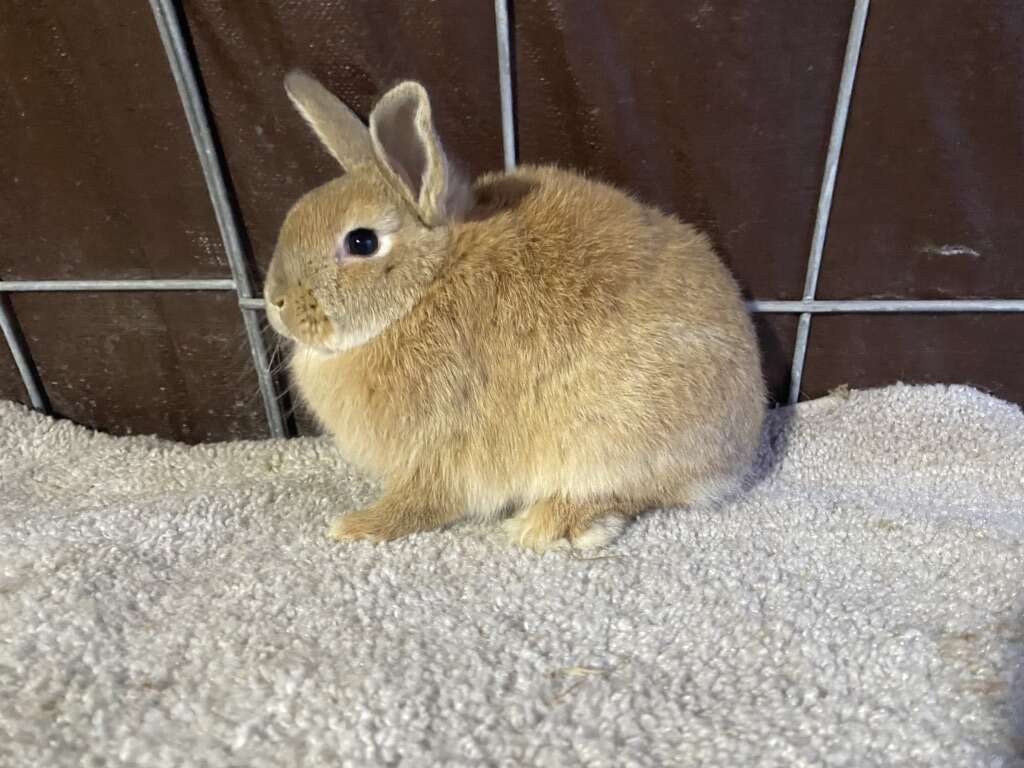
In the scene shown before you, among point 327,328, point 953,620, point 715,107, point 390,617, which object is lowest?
point 953,620

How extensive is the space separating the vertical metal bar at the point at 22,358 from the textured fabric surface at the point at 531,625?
200 millimetres

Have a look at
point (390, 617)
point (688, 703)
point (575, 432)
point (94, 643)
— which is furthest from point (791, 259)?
point (94, 643)

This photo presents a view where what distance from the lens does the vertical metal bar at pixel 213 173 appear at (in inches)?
43.4

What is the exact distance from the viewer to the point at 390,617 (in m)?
0.98

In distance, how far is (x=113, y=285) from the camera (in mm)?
1330

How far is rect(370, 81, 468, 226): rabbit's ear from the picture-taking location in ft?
3.01

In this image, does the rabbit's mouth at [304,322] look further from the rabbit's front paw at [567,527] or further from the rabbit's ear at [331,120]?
the rabbit's front paw at [567,527]

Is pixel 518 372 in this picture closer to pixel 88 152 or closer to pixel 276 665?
pixel 276 665

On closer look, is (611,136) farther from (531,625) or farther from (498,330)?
(531,625)

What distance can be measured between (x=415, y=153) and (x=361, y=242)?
14cm

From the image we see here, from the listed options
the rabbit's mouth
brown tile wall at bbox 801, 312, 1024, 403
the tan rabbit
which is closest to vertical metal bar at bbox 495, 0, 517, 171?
the tan rabbit

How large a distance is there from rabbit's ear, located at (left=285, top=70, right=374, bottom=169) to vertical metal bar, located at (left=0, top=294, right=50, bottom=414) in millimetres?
762

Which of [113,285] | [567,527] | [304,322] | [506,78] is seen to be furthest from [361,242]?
[113,285]

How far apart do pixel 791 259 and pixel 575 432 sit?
540mm
